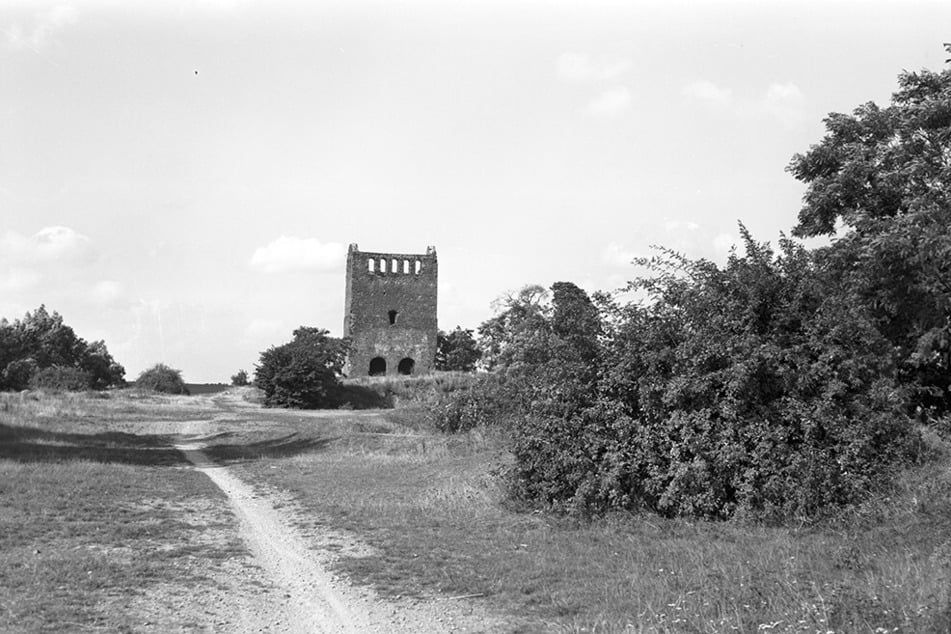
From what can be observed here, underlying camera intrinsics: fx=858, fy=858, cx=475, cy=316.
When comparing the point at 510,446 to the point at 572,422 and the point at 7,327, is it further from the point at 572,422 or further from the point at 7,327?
the point at 7,327

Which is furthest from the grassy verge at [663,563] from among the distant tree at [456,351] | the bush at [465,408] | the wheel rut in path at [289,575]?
the distant tree at [456,351]

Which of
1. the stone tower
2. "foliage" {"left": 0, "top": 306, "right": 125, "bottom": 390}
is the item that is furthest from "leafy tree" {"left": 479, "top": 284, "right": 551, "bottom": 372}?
"foliage" {"left": 0, "top": 306, "right": 125, "bottom": 390}

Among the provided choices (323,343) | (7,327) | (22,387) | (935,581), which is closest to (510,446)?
(935,581)

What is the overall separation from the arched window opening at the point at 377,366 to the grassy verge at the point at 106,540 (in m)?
37.4

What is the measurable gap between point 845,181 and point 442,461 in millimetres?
9792

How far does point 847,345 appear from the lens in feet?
34.7

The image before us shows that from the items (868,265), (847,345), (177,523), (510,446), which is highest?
(868,265)

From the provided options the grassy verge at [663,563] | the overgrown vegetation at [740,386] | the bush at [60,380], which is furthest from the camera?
the bush at [60,380]

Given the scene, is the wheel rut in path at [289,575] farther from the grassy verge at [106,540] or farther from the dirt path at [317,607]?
the grassy verge at [106,540]

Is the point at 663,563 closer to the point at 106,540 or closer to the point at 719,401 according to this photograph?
the point at 719,401

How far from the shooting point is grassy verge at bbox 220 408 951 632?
19.5 ft

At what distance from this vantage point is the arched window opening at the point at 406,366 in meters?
59.1

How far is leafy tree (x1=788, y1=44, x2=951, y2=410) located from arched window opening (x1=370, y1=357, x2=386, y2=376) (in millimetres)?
43683

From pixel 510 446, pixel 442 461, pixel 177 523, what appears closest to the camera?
pixel 177 523
